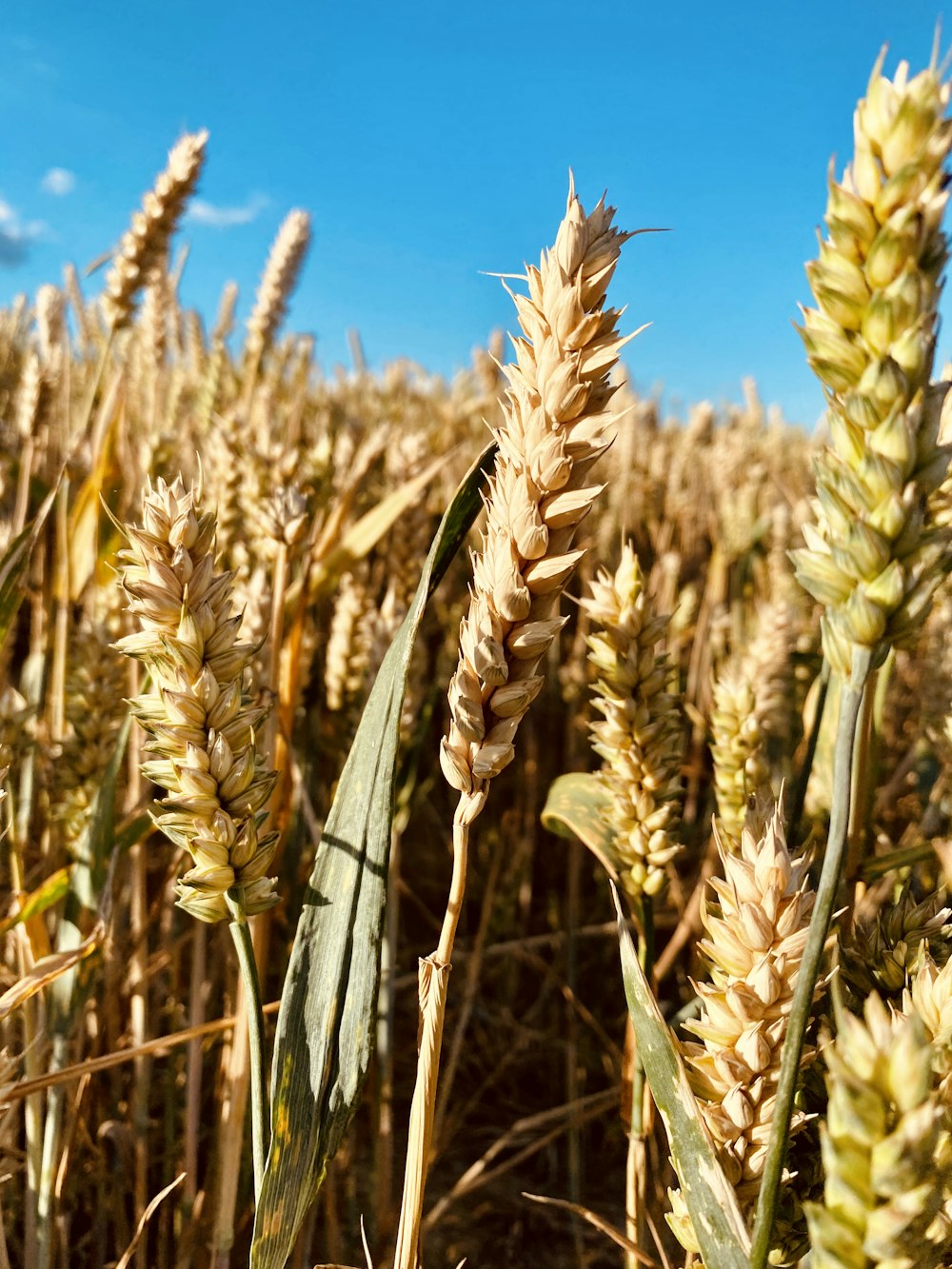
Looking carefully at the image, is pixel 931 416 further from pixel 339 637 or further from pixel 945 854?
pixel 339 637

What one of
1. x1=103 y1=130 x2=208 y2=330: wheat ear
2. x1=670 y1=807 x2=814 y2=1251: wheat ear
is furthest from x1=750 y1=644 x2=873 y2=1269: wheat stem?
x1=103 y1=130 x2=208 y2=330: wheat ear

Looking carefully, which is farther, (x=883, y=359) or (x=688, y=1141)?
(x=688, y=1141)

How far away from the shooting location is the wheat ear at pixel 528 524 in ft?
1.70

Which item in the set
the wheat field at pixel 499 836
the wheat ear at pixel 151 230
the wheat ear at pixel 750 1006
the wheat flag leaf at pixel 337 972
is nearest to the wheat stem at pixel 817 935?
the wheat field at pixel 499 836

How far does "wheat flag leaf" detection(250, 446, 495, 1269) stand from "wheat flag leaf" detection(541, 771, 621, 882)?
0.24m

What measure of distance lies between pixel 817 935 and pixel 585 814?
19.2 inches

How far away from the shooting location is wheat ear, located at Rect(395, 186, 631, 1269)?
52 cm

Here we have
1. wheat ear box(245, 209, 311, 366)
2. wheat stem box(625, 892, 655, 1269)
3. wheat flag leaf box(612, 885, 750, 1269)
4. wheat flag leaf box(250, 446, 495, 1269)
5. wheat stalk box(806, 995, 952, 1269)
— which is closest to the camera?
wheat stalk box(806, 995, 952, 1269)

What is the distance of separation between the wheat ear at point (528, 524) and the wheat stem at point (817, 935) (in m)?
0.17

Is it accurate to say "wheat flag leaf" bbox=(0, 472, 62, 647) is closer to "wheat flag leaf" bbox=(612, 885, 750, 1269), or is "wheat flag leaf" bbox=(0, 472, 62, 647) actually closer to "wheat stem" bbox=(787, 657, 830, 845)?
"wheat flag leaf" bbox=(612, 885, 750, 1269)

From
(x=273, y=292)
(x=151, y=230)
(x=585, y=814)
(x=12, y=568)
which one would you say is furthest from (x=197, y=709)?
(x=273, y=292)

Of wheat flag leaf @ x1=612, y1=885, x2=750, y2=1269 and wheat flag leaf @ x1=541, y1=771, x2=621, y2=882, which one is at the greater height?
wheat flag leaf @ x1=541, y1=771, x2=621, y2=882

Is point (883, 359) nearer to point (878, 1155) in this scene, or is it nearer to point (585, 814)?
point (878, 1155)

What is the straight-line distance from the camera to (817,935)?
0.41 meters
